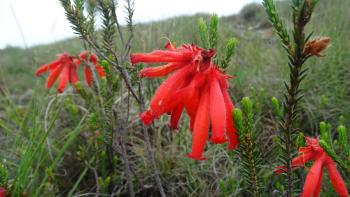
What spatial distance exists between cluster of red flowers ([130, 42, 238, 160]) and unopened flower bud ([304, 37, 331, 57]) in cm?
27

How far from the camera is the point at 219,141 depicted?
3.53 feet

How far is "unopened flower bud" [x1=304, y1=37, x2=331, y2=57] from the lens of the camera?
0.98 meters

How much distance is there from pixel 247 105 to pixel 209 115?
241 millimetres

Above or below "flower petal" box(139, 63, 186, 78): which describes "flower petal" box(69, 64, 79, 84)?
below

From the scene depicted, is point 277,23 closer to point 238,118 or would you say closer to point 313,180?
point 238,118

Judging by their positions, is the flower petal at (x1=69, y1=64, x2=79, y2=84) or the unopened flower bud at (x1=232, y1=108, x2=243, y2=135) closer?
the unopened flower bud at (x1=232, y1=108, x2=243, y2=135)

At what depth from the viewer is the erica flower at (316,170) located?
1409mm

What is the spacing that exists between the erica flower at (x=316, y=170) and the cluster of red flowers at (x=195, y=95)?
14.1 inches

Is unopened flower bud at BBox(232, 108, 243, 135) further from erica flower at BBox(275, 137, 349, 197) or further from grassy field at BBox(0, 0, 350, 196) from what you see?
grassy field at BBox(0, 0, 350, 196)

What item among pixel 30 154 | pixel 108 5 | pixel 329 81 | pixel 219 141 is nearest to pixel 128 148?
pixel 30 154

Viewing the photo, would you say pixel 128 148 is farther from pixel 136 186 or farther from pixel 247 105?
pixel 247 105

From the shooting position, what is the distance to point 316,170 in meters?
1.43

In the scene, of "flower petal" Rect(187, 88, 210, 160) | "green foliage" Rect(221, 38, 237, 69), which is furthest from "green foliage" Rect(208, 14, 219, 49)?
"flower petal" Rect(187, 88, 210, 160)

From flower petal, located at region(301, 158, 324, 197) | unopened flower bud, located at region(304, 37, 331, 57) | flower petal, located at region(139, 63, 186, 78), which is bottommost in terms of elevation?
flower petal, located at region(301, 158, 324, 197)
